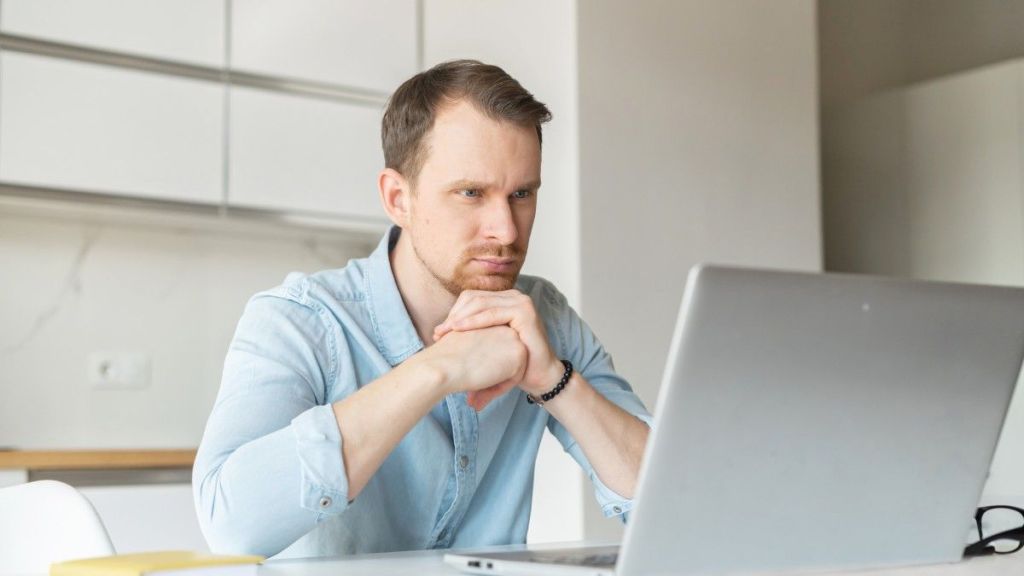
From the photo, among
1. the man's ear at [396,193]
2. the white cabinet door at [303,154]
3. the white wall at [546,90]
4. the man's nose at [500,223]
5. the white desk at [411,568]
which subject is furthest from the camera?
the white wall at [546,90]

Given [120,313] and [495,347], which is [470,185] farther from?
[120,313]

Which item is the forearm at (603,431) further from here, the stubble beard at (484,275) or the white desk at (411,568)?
the white desk at (411,568)

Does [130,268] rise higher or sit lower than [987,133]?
lower

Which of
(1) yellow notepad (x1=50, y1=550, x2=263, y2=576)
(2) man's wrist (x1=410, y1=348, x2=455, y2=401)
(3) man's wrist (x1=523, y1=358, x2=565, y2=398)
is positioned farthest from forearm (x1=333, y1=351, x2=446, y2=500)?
(1) yellow notepad (x1=50, y1=550, x2=263, y2=576)

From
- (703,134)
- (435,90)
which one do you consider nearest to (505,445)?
(435,90)

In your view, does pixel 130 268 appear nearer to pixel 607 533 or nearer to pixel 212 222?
pixel 212 222

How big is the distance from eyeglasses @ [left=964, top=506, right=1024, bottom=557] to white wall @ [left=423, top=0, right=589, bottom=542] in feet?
6.44

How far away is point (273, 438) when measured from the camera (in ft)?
3.91

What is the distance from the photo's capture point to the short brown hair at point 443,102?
1523 millimetres

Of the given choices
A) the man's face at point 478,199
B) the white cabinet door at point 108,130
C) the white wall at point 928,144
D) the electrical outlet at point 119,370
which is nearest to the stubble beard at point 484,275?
the man's face at point 478,199

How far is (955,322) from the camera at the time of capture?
0.93 m

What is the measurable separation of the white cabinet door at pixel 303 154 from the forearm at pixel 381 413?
1.99 metres

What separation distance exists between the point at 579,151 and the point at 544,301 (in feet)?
5.71

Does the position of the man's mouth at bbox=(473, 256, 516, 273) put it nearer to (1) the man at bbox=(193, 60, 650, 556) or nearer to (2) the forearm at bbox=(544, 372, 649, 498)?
(1) the man at bbox=(193, 60, 650, 556)
